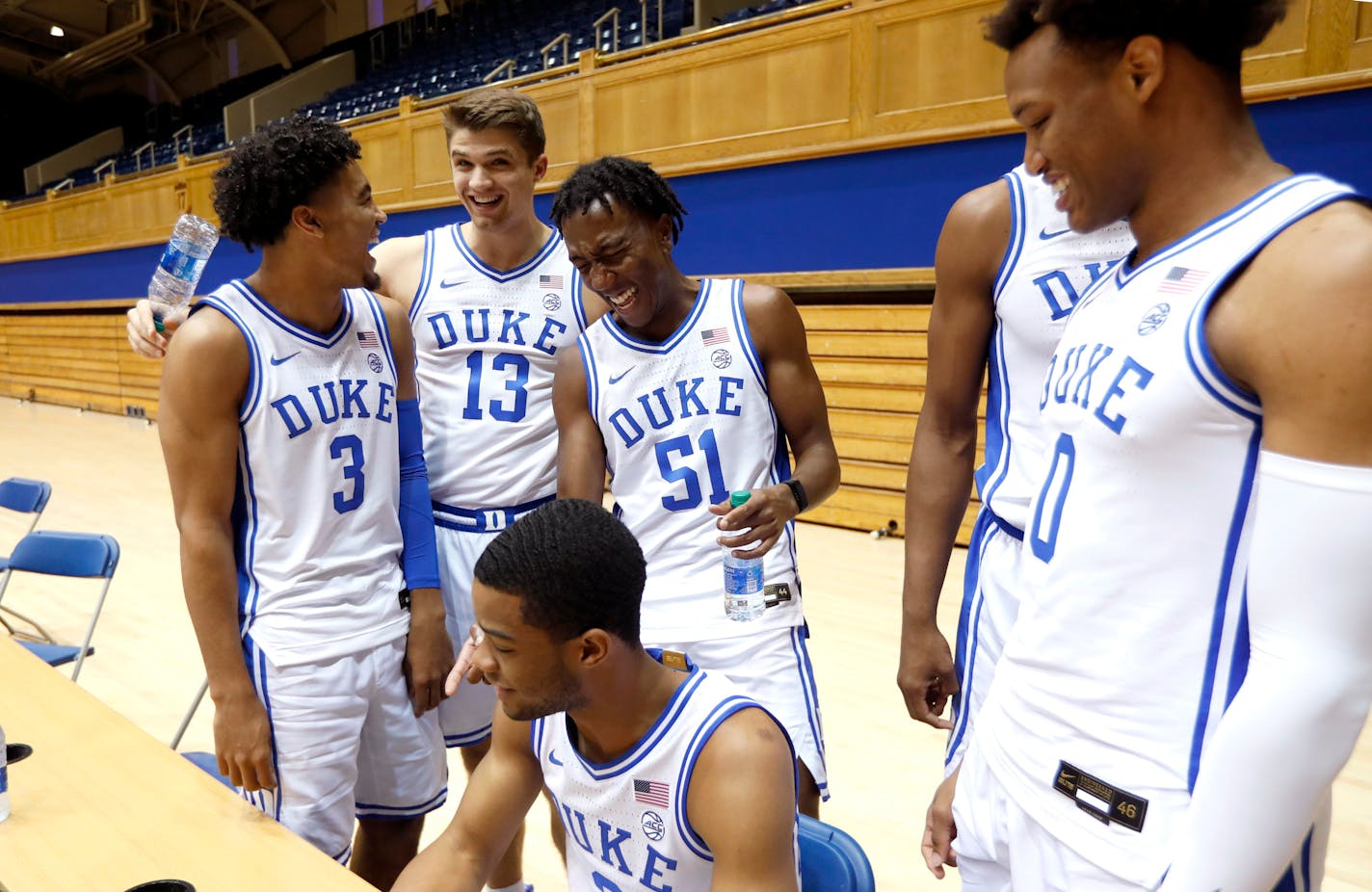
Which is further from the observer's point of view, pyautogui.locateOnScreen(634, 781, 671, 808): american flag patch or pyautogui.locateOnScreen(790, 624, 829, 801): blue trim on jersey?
pyautogui.locateOnScreen(790, 624, 829, 801): blue trim on jersey

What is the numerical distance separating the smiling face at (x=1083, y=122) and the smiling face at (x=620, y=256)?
1.06 metres

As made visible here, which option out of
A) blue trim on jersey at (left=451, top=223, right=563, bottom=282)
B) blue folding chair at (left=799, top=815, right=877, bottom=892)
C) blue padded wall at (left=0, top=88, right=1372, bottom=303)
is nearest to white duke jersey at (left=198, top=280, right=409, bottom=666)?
blue trim on jersey at (left=451, top=223, right=563, bottom=282)

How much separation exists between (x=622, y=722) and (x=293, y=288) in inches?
42.5

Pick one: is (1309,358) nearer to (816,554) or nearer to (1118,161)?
(1118,161)

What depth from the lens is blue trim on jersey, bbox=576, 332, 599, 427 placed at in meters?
2.01

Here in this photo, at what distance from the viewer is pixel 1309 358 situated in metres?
0.71

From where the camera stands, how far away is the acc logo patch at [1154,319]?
84 centimetres

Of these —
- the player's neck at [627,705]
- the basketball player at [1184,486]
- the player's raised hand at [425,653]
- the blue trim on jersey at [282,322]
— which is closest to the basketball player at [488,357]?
the player's raised hand at [425,653]

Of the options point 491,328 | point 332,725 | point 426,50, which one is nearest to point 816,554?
point 491,328

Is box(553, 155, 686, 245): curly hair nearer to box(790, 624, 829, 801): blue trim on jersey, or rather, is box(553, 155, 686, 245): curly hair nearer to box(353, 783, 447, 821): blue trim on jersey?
box(790, 624, 829, 801): blue trim on jersey

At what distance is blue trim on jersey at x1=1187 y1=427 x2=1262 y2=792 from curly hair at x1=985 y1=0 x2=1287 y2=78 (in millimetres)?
339

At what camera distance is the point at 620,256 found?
6.35 feet

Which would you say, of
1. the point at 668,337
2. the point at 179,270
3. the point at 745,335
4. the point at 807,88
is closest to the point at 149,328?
the point at 179,270

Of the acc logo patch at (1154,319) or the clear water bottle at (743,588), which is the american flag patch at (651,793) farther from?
the acc logo patch at (1154,319)
